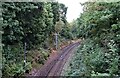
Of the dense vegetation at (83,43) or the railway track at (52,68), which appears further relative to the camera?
the railway track at (52,68)

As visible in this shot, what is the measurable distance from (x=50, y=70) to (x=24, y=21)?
210 inches

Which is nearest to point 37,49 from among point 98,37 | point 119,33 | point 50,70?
point 50,70

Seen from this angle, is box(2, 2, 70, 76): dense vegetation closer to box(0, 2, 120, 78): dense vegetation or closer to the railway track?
box(0, 2, 120, 78): dense vegetation

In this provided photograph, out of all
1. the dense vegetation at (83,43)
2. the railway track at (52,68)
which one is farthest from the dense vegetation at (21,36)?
the railway track at (52,68)

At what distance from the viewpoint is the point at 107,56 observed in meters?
11.1

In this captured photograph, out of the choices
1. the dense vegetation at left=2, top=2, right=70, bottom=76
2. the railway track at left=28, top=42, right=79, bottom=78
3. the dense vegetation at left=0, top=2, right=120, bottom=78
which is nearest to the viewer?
the dense vegetation at left=0, top=2, right=120, bottom=78

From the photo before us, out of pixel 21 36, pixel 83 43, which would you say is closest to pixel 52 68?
pixel 83 43

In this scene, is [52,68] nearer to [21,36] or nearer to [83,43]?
[83,43]

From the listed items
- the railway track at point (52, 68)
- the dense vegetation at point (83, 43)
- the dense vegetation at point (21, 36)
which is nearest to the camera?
the dense vegetation at point (83, 43)

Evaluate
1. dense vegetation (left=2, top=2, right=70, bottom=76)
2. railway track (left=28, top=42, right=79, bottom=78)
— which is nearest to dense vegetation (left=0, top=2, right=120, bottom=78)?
dense vegetation (left=2, top=2, right=70, bottom=76)

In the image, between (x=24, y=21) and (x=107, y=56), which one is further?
(x=24, y=21)

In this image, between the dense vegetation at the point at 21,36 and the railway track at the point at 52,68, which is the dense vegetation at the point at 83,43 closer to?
the dense vegetation at the point at 21,36

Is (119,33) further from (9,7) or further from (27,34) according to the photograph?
(27,34)

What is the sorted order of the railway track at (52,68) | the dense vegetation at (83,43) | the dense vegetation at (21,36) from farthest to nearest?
the railway track at (52,68)
the dense vegetation at (21,36)
the dense vegetation at (83,43)
